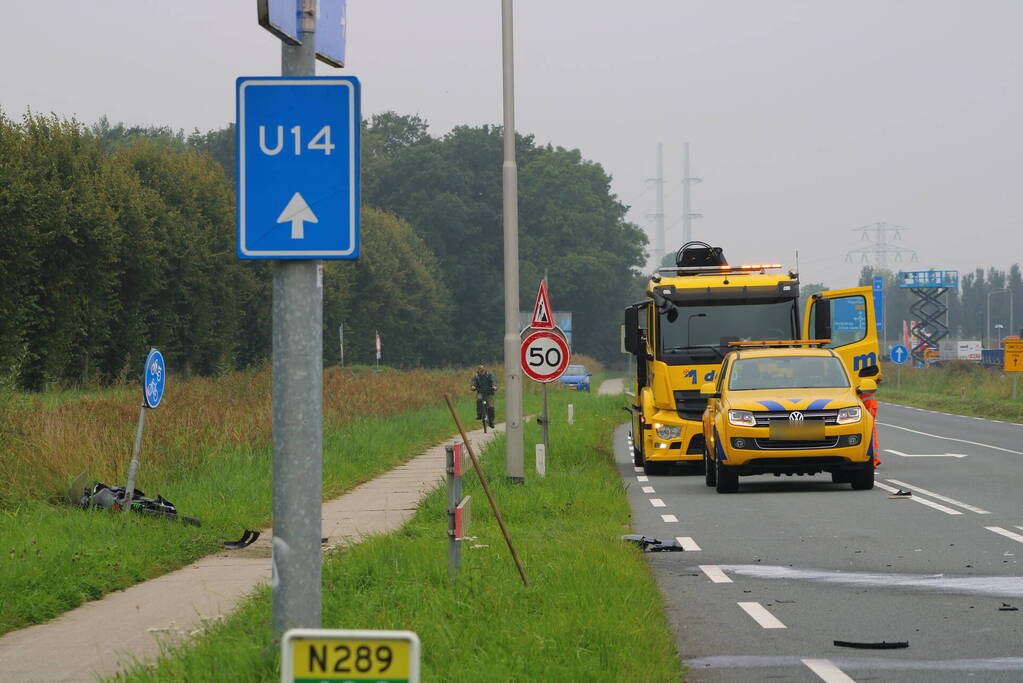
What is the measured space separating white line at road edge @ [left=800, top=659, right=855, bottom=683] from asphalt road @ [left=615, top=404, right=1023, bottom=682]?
11mm

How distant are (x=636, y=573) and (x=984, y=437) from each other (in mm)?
24994

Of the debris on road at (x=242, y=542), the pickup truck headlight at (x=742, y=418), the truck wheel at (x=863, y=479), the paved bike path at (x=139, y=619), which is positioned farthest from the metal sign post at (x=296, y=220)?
the truck wheel at (x=863, y=479)

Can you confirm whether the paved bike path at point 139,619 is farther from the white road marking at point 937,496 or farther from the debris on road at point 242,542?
the white road marking at point 937,496

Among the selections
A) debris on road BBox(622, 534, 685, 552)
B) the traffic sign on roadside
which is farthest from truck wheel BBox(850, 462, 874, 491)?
the traffic sign on roadside

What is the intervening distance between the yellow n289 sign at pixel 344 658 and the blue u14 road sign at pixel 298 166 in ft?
6.93

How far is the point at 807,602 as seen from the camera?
10.3 metres

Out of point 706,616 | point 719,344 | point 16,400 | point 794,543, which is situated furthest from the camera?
point 719,344

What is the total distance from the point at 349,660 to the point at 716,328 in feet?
63.9

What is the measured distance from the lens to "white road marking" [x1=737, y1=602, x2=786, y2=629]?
935 cm

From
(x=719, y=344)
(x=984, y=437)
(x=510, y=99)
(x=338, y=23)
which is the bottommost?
(x=984, y=437)

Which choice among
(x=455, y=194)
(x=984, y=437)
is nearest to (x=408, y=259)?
(x=455, y=194)

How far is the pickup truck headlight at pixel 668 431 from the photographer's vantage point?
22.6 m

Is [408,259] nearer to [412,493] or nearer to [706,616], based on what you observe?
[412,493]

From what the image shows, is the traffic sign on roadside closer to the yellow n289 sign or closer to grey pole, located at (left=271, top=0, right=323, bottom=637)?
grey pole, located at (left=271, top=0, right=323, bottom=637)
